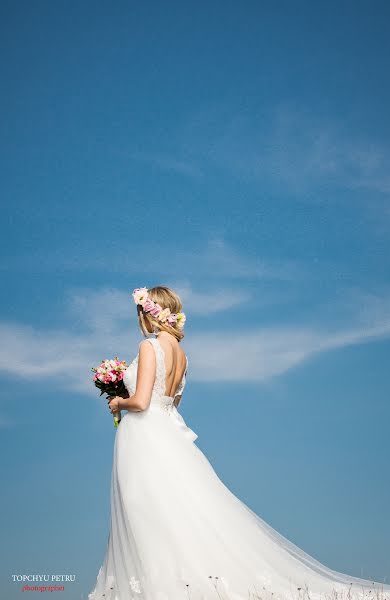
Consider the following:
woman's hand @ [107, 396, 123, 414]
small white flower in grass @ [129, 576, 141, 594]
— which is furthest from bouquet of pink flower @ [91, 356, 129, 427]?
small white flower in grass @ [129, 576, 141, 594]

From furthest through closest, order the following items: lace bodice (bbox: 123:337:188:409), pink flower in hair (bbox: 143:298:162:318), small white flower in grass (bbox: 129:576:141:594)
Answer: pink flower in hair (bbox: 143:298:162:318) < lace bodice (bbox: 123:337:188:409) < small white flower in grass (bbox: 129:576:141:594)

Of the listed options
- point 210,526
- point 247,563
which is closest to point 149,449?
point 210,526

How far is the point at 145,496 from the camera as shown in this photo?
10242 millimetres

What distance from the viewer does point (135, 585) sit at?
983cm

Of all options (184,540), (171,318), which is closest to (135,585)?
(184,540)

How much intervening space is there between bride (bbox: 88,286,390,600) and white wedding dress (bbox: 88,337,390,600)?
1 centimetres

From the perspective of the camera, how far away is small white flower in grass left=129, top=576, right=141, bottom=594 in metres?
9.78

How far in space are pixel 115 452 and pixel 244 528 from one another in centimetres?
221

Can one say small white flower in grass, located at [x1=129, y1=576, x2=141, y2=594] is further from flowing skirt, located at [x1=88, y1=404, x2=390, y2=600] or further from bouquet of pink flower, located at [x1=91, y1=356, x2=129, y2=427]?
bouquet of pink flower, located at [x1=91, y1=356, x2=129, y2=427]

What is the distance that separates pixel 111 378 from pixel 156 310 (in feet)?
4.31

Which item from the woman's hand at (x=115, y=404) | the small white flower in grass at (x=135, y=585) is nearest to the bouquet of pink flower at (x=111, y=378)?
the woman's hand at (x=115, y=404)

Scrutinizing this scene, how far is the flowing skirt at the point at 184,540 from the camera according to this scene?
962 centimetres

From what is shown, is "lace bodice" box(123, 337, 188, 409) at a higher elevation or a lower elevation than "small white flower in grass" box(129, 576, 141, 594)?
higher

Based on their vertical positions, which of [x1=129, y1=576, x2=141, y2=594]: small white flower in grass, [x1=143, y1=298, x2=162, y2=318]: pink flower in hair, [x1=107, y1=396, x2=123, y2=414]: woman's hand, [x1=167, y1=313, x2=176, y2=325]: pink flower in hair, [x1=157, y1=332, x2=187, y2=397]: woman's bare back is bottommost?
[x1=129, y1=576, x2=141, y2=594]: small white flower in grass
